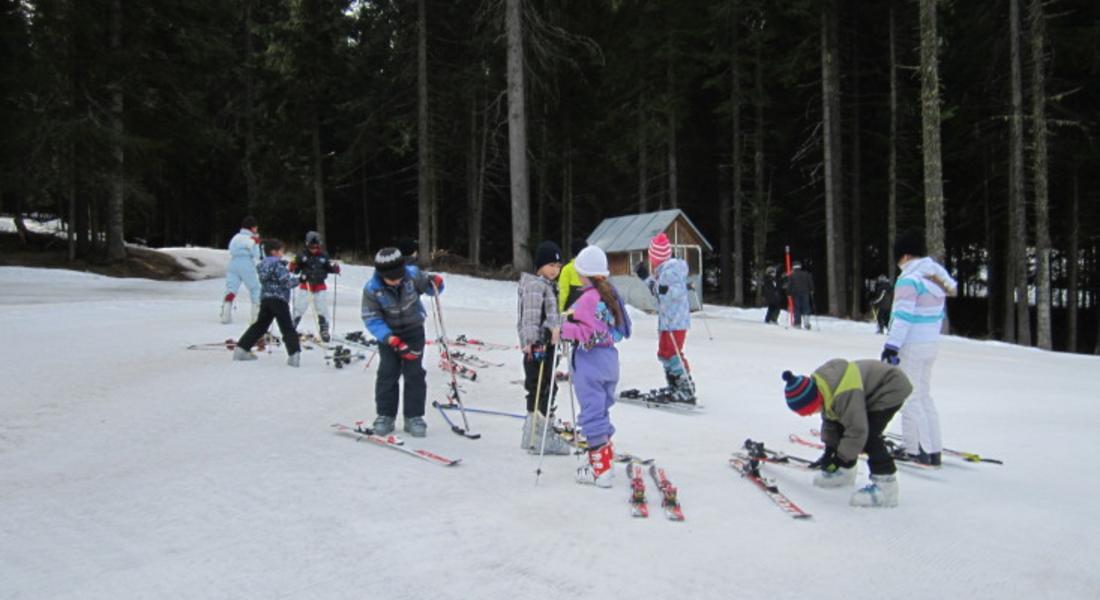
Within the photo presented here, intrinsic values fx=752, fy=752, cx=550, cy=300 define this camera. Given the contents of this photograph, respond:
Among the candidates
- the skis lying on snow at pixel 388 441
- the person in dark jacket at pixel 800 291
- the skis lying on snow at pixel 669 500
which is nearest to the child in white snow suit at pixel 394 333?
the skis lying on snow at pixel 388 441

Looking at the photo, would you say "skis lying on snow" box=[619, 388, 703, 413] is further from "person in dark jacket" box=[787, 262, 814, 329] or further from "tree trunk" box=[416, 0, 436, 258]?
Answer: "tree trunk" box=[416, 0, 436, 258]

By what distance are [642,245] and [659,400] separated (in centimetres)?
1526

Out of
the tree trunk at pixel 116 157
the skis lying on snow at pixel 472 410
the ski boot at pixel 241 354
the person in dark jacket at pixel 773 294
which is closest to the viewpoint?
the skis lying on snow at pixel 472 410

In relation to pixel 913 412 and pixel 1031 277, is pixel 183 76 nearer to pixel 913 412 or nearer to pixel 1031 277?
pixel 913 412

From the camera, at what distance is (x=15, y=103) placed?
2341cm

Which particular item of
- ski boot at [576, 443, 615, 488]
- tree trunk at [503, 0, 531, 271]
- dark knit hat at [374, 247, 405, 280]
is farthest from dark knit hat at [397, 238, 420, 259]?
tree trunk at [503, 0, 531, 271]

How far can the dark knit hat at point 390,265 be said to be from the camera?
6344 mm

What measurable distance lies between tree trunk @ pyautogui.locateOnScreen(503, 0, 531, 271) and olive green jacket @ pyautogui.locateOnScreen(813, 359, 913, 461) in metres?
17.8

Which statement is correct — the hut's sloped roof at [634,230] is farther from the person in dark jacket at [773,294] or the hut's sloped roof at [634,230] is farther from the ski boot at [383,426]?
the ski boot at [383,426]

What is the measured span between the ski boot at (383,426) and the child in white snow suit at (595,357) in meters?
1.85

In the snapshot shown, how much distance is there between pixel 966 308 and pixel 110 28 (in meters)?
37.8

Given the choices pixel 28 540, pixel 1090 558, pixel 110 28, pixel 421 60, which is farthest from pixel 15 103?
pixel 1090 558

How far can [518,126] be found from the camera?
23.0 metres

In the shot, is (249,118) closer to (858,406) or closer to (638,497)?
(638,497)
